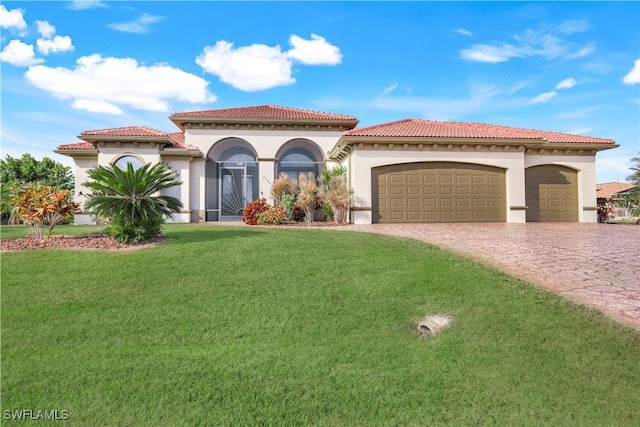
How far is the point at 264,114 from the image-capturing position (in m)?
20.3

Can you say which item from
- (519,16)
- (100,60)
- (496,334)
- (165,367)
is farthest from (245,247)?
(519,16)

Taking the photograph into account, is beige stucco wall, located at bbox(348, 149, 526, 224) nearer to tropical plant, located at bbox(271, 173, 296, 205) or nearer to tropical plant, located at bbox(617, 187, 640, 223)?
tropical plant, located at bbox(271, 173, 296, 205)

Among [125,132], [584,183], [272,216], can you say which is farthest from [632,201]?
[125,132]

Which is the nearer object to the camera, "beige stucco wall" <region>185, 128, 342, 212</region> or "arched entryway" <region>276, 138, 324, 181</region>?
"beige stucco wall" <region>185, 128, 342, 212</region>

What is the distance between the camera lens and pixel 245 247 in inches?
342

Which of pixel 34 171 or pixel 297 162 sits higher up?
pixel 34 171

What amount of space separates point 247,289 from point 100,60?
11685 millimetres

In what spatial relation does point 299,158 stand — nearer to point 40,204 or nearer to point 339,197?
point 339,197

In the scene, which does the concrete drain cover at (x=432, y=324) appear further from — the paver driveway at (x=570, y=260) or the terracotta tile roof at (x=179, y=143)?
the terracotta tile roof at (x=179, y=143)

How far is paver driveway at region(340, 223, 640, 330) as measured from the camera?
5520mm

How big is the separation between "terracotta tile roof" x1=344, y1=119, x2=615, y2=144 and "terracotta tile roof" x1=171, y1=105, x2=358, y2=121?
3.24m

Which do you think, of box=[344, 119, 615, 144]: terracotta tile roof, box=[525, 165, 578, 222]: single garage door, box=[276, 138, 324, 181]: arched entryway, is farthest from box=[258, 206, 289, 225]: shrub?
A: box=[525, 165, 578, 222]: single garage door

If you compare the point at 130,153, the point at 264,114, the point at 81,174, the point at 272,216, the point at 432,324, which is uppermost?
the point at 264,114

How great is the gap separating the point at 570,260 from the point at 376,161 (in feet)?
31.8
